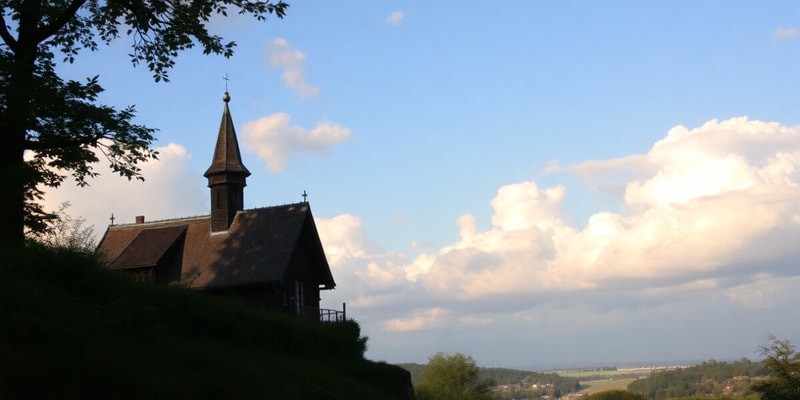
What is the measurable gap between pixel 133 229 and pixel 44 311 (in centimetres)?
2835

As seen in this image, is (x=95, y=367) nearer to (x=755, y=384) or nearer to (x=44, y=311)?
(x=44, y=311)

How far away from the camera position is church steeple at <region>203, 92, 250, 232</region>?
41531 mm

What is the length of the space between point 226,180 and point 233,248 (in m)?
4.12

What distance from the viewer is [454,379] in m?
80.6

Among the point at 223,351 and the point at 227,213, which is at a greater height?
the point at 227,213

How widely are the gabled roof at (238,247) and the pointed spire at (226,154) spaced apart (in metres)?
2.26

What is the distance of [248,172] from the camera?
42.5m

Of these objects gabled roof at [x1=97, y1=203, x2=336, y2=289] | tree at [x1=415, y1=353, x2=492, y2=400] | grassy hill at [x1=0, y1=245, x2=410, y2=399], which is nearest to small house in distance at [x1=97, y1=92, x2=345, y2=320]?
gabled roof at [x1=97, y1=203, x2=336, y2=289]

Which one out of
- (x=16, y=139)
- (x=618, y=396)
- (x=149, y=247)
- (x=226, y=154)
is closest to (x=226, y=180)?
(x=226, y=154)

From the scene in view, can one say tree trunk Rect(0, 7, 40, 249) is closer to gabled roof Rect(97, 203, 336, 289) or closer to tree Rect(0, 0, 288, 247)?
tree Rect(0, 0, 288, 247)

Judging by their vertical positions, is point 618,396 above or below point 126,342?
below

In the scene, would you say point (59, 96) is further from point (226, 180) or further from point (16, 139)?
point (226, 180)

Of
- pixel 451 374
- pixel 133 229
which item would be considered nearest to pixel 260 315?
pixel 133 229

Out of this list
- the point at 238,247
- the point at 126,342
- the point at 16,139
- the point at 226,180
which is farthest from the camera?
the point at 226,180
